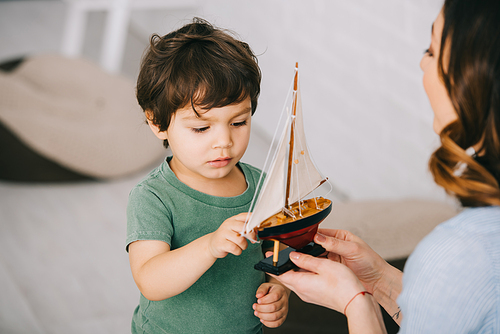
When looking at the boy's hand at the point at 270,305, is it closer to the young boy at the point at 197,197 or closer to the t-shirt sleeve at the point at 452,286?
the young boy at the point at 197,197

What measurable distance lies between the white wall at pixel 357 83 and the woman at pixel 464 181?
1.12m

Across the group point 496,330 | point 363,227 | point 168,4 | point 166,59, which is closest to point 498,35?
point 496,330

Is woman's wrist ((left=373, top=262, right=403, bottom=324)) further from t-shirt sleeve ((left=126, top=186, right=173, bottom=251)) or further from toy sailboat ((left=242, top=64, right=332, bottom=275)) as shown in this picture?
t-shirt sleeve ((left=126, top=186, right=173, bottom=251))

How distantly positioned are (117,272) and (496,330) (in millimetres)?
1496

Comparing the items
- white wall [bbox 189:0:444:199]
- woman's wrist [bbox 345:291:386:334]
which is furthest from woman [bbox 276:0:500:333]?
white wall [bbox 189:0:444:199]

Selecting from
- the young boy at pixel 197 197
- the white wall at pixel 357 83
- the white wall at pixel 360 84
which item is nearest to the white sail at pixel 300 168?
the young boy at pixel 197 197

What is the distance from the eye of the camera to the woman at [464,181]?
→ 538mm

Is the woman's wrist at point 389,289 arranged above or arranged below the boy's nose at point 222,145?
below

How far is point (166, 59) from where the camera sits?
778mm

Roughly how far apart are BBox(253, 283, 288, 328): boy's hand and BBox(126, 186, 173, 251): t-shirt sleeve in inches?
8.3

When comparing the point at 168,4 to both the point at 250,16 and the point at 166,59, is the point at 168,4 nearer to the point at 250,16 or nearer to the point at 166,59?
the point at 250,16

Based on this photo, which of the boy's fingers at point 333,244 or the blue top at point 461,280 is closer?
the blue top at point 461,280

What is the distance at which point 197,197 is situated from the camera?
816 mm

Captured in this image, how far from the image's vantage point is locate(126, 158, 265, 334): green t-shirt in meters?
0.79
